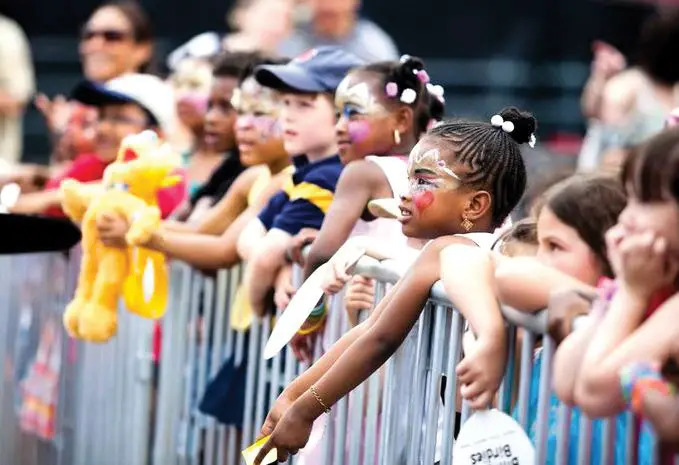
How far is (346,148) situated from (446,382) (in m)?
1.59

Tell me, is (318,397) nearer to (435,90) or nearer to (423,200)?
(423,200)

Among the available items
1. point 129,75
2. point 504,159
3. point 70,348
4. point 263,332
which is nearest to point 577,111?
point 129,75

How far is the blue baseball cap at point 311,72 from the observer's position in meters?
5.41

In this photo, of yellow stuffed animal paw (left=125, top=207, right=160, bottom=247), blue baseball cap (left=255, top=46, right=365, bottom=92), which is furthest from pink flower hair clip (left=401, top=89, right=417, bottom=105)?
yellow stuffed animal paw (left=125, top=207, right=160, bottom=247)

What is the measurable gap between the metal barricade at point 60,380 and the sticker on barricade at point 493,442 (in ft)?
11.1

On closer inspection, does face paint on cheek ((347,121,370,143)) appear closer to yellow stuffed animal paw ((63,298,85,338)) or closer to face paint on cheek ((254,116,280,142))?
face paint on cheek ((254,116,280,142))

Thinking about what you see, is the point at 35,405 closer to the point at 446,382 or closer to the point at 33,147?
the point at 446,382

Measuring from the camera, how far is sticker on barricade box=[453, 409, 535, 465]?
10.1 ft

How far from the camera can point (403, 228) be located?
394 centimetres

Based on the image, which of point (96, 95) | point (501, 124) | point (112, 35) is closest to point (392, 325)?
point (501, 124)

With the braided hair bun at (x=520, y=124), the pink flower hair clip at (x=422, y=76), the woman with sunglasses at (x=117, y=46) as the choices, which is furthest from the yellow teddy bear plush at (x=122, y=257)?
the woman with sunglasses at (x=117, y=46)

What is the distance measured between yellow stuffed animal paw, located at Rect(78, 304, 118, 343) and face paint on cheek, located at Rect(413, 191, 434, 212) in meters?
2.30

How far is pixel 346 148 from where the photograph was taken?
5.07 metres

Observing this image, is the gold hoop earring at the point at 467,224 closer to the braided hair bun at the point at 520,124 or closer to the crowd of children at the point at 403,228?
the crowd of children at the point at 403,228
